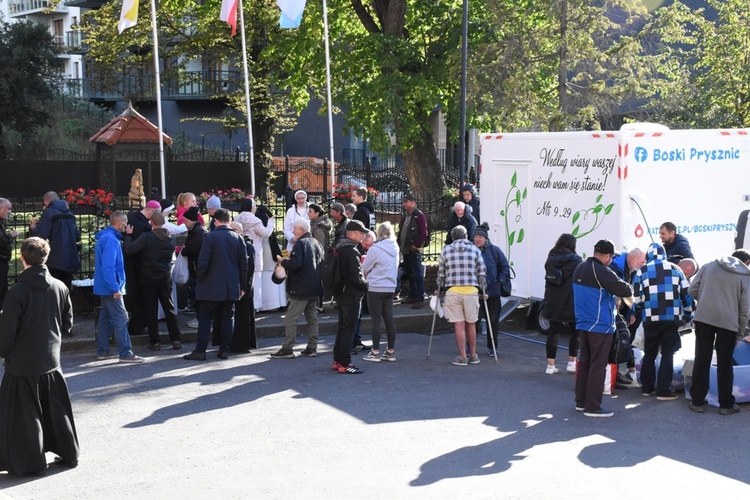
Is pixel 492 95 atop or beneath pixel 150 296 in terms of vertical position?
atop

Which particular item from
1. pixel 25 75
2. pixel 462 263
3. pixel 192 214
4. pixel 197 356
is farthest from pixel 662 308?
pixel 25 75

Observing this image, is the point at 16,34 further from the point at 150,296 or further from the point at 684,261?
the point at 684,261

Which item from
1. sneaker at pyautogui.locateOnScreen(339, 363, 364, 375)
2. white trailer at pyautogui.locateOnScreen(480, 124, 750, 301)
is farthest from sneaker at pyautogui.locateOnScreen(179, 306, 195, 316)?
white trailer at pyautogui.locateOnScreen(480, 124, 750, 301)

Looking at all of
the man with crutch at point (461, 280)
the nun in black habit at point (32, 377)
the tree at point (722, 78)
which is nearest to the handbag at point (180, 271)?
the man with crutch at point (461, 280)

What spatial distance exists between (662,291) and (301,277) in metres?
4.19

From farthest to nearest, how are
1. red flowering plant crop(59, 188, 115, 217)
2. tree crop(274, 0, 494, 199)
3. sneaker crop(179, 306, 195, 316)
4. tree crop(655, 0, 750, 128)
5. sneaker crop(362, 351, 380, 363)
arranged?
tree crop(655, 0, 750, 128) → tree crop(274, 0, 494, 199) → red flowering plant crop(59, 188, 115, 217) → sneaker crop(179, 306, 195, 316) → sneaker crop(362, 351, 380, 363)

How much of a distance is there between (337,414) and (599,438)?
8.11ft

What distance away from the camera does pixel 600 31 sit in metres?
22.0

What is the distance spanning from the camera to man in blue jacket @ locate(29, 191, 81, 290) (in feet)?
41.5

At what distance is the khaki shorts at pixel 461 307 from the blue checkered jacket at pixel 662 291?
7.31ft

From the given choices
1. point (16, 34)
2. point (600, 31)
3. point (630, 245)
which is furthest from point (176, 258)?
point (16, 34)

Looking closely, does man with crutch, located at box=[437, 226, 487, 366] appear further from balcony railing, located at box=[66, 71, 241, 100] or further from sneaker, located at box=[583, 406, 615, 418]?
balcony railing, located at box=[66, 71, 241, 100]

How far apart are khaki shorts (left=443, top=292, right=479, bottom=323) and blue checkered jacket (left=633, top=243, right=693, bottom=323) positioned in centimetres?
223

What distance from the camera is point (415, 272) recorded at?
14.9 m
